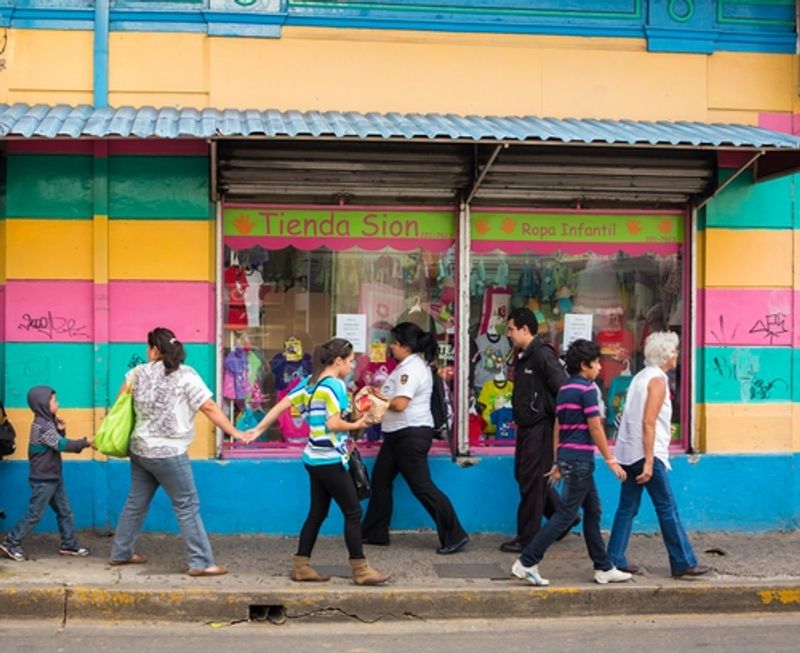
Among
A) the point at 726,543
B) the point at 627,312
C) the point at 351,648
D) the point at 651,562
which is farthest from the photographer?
the point at 627,312

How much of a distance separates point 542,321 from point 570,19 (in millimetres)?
2505

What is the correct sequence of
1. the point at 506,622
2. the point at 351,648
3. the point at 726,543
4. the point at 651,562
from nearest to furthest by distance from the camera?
the point at 351,648
the point at 506,622
the point at 651,562
the point at 726,543

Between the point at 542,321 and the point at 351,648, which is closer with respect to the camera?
the point at 351,648

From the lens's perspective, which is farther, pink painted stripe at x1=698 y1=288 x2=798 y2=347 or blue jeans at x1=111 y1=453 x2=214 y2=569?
pink painted stripe at x1=698 y1=288 x2=798 y2=347

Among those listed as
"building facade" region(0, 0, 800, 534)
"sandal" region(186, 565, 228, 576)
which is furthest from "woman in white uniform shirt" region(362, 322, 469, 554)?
"sandal" region(186, 565, 228, 576)

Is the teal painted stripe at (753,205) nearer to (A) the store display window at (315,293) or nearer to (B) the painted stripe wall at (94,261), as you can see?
(A) the store display window at (315,293)

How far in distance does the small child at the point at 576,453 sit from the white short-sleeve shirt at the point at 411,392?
1.27m

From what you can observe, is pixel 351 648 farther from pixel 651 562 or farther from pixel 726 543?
Result: pixel 726 543

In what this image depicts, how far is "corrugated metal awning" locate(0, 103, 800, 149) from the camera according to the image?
790 cm

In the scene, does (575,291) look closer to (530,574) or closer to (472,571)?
(472,571)

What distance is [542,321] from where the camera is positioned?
964cm

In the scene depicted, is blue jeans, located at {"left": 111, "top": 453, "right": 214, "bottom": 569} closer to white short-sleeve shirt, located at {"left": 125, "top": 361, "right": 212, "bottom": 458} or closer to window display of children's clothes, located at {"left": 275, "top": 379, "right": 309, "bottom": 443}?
white short-sleeve shirt, located at {"left": 125, "top": 361, "right": 212, "bottom": 458}

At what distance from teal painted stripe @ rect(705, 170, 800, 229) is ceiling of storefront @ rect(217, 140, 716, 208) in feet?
0.79

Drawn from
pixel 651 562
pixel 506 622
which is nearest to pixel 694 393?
pixel 651 562
